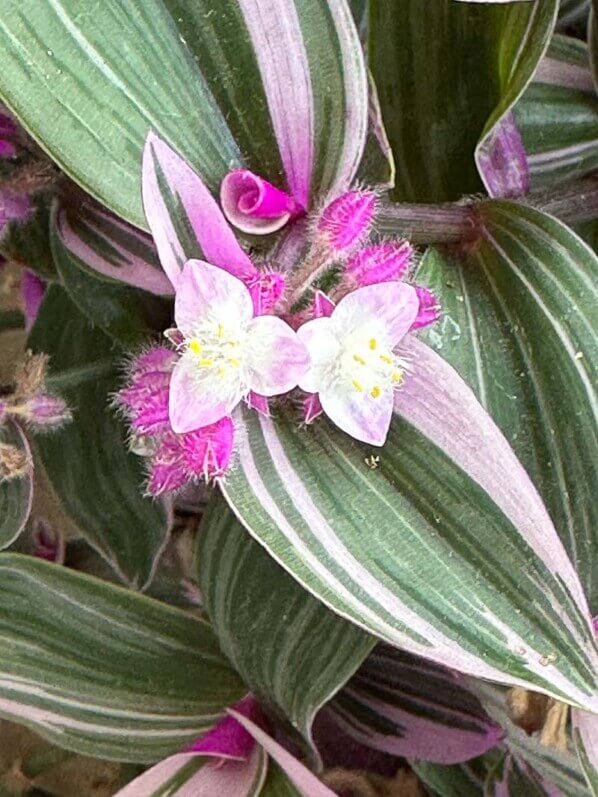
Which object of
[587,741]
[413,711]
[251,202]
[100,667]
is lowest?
[413,711]

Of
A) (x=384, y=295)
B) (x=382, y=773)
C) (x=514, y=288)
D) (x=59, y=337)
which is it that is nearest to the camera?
(x=384, y=295)

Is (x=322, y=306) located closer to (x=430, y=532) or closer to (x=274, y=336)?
(x=274, y=336)

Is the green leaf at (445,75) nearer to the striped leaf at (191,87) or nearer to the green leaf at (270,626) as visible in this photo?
the striped leaf at (191,87)

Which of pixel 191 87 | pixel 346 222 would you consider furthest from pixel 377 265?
pixel 191 87

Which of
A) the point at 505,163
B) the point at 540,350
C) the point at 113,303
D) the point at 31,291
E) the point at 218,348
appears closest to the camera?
the point at 218,348

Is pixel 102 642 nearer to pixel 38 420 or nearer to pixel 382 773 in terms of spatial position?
pixel 38 420

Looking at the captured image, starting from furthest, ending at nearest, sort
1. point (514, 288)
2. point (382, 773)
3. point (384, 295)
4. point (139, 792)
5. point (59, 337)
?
point (382, 773)
point (59, 337)
point (139, 792)
point (514, 288)
point (384, 295)

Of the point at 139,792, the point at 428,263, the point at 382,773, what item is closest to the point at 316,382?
the point at 428,263
